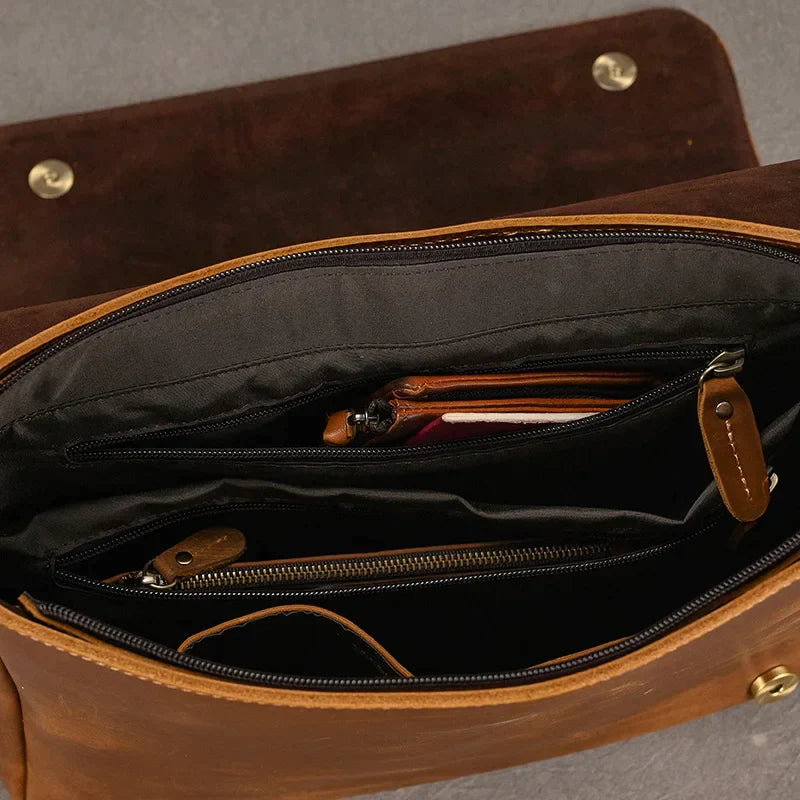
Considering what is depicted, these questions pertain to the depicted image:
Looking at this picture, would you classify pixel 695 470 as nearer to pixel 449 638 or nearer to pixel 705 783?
pixel 449 638

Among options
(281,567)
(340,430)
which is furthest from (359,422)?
(281,567)

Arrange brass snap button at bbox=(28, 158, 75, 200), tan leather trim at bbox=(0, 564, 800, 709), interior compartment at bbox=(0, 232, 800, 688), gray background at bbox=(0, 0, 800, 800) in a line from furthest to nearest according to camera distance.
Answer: gray background at bbox=(0, 0, 800, 800) → brass snap button at bbox=(28, 158, 75, 200) → interior compartment at bbox=(0, 232, 800, 688) → tan leather trim at bbox=(0, 564, 800, 709)

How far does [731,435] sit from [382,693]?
1.03 feet

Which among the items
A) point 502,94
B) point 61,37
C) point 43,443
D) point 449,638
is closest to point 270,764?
point 449,638

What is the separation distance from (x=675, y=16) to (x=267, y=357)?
2.20ft

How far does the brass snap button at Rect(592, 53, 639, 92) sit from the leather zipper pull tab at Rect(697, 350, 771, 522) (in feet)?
1.39

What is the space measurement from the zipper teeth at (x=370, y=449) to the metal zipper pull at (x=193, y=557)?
7 centimetres

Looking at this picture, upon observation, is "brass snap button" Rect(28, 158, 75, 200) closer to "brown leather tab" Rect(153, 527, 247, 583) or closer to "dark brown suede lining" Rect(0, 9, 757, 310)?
"dark brown suede lining" Rect(0, 9, 757, 310)

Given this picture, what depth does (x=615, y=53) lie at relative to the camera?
105cm

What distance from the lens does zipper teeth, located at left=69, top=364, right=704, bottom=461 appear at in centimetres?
68

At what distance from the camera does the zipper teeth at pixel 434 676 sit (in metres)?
0.59

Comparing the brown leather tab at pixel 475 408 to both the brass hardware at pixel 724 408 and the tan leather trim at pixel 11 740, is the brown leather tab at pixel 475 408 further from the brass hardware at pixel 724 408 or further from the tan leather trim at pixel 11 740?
the tan leather trim at pixel 11 740

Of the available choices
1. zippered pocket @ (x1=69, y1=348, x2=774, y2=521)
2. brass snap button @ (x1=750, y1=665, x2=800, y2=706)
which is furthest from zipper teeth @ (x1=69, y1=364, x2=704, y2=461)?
brass snap button @ (x1=750, y1=665, x2=800, y2=706)

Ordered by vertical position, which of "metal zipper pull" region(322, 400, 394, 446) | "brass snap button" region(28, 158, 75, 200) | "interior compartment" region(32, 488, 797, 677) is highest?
"brass snap button" region(28, 158, 75, 200)
